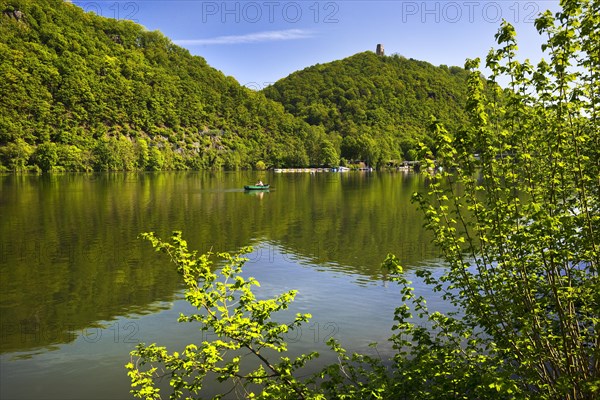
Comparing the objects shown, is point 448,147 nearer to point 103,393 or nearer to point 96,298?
point 103,393

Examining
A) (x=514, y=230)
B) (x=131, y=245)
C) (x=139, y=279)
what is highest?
(x=514, y=230)

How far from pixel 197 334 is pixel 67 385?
19.8 ft

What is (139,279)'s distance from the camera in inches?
1233

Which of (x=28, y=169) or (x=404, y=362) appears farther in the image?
(x=28, y=169)

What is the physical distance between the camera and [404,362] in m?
11.9

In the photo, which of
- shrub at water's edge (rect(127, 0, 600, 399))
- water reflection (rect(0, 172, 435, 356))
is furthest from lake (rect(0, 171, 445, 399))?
shrub at water's edge (rect(127, 0, 600, 399))

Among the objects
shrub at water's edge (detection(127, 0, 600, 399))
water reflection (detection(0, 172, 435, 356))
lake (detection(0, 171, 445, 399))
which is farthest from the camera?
water reflection (detection(0, 172, 435, 356))

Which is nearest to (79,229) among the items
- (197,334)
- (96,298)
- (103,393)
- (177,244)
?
(96,298)

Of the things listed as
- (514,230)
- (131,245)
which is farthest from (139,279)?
(514,230)

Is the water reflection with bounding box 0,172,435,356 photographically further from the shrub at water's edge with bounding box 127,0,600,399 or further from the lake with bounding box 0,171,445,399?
the shrub at water's edge with bounding box 127,0,600,399

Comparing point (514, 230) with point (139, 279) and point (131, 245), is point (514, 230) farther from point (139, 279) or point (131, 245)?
point (131, 245)

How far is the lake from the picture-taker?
62.3ft

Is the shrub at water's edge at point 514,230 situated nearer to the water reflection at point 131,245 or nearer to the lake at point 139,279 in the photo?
the lake at point 139,279

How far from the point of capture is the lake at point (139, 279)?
1900 centimetres
